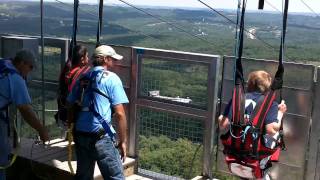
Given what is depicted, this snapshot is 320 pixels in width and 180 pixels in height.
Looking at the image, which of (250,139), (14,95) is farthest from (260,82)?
(14,95)

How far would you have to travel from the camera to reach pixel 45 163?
5.16 metres

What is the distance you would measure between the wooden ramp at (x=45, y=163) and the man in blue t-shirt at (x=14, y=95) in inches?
42.1

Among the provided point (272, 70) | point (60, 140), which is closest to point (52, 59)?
point (60, 140)

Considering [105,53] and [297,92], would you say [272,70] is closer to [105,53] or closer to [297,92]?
[297,92]

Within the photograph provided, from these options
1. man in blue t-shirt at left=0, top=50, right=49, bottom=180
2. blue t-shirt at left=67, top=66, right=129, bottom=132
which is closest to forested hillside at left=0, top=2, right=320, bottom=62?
man in blue t-shirt at left=0, top=50, right=49, bottom=180

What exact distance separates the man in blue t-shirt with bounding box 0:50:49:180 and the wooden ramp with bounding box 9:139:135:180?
1.07m

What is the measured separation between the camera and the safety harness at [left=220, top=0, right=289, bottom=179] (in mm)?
3697

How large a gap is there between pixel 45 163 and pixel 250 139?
8.19 ft

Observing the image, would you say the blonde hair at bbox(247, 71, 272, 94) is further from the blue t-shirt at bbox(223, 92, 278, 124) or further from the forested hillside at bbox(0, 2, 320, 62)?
the forested hillside at bbox(0, 2, 320, 62)

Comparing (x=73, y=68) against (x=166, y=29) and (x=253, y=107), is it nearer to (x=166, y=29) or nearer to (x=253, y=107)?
(x=253, y=107)

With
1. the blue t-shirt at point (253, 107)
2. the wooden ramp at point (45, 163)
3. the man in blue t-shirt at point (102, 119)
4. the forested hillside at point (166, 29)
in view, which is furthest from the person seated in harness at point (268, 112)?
the forested hillside at point (166, 29)

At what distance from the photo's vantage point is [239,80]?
13.0 ft

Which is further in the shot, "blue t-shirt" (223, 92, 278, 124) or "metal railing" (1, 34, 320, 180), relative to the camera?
"metal railing" (1, 34, 320, 180)

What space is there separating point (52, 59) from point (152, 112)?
1.73 m
